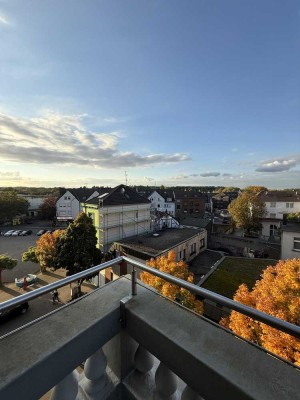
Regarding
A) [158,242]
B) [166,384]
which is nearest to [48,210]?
[158,242]

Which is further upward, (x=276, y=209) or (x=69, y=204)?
(x=69, y=204)

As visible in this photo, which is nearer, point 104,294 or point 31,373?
point 31,373

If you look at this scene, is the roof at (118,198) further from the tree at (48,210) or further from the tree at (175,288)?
the tree at (48,210)

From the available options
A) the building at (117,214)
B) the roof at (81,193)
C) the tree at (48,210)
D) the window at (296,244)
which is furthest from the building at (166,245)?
the tree at (48,210)

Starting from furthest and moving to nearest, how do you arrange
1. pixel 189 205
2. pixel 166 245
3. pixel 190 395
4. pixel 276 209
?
pixel 189 205 → pixel 276 209 → pixel 166 245 → pixel 190 395

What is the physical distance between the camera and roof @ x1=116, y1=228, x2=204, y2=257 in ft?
50.9

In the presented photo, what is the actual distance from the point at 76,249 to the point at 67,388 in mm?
13984

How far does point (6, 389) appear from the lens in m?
0.92

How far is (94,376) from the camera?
139cm

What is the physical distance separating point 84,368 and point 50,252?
16416 millimetres

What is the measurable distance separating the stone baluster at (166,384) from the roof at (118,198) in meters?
19.3

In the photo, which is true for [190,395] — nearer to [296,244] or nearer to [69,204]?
[296,244]

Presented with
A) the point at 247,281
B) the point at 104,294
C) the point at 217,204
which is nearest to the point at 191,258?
the point at 247,281

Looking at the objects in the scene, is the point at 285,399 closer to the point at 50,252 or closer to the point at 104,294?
the point at 104,294
